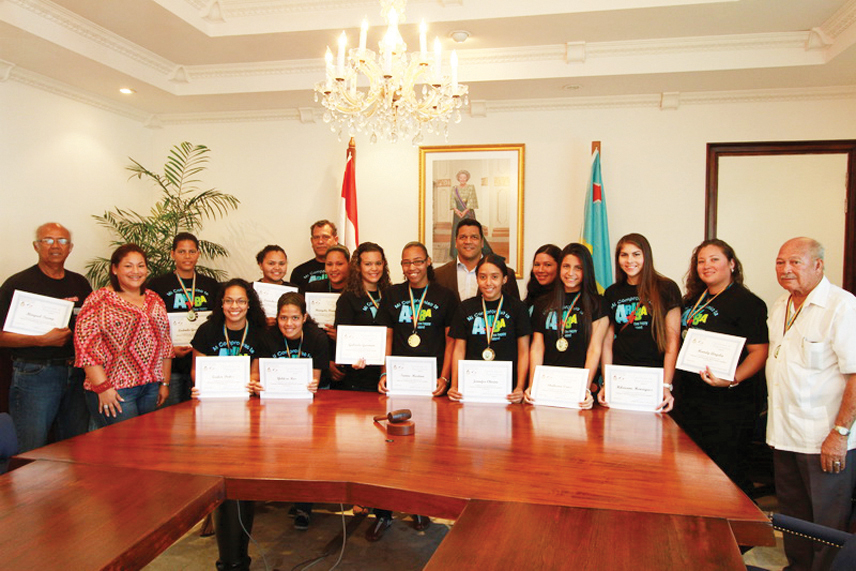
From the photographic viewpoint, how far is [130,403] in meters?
3.13

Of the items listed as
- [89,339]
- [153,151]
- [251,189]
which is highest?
[153,151]

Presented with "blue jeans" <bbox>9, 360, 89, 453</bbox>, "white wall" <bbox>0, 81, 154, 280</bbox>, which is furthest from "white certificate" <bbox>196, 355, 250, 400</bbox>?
"white wall" <bbox>0, 81, 154, 280</bbox>

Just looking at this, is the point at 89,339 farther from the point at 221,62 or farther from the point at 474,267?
the point at 221,62

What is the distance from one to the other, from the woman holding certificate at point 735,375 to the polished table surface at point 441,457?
512 millimetres

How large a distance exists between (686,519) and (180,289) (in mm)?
3499

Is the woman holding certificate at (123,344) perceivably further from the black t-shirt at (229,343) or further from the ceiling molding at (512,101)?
the ceiling molding at (512,101)

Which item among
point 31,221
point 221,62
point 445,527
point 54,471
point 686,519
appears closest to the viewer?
point 686,519

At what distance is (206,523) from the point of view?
3.42 meters

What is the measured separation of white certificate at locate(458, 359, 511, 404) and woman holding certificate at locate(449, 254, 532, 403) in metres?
0.17

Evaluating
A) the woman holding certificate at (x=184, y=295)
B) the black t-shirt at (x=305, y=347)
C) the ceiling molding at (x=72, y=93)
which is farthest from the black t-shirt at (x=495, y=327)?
the ceiling molding at (x=72, y=93)

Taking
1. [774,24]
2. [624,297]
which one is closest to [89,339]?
[624,297]

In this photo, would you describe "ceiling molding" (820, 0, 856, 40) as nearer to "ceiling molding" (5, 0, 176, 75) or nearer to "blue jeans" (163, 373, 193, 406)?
"blue jeans" (163, 373, 193, 406)

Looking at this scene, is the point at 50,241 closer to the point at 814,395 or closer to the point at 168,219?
the point at 168,219

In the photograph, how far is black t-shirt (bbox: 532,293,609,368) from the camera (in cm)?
307
